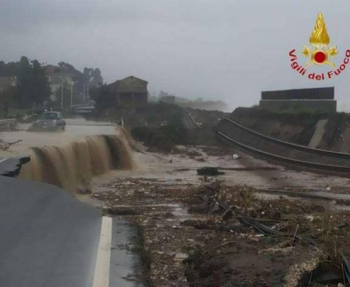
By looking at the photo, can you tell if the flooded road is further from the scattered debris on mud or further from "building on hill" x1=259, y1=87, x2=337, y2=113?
"building on hill" x1=259, y1=87, x2=337, y2=113

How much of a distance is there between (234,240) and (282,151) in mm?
25888

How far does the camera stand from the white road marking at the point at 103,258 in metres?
3.59

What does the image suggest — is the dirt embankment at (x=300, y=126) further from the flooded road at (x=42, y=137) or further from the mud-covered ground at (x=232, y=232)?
the flooded road at (x=42, y=137)

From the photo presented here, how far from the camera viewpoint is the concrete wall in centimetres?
4091

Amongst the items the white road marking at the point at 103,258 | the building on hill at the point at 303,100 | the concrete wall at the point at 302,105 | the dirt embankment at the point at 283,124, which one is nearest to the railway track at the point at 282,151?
the dirt embankment at the point at 283,124

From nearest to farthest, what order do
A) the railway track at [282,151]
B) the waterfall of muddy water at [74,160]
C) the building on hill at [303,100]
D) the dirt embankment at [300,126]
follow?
the waterfall of muddy water at [74,160] → the railway track at [282,151] → the dirt embankment at [300,126] → the building on hill at [303,100]

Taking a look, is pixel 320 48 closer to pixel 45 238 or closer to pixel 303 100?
pixel 303 100

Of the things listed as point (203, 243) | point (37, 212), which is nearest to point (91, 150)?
point (203, 243)

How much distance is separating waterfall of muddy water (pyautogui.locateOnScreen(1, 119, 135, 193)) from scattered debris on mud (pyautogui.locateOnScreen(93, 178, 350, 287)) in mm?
2676

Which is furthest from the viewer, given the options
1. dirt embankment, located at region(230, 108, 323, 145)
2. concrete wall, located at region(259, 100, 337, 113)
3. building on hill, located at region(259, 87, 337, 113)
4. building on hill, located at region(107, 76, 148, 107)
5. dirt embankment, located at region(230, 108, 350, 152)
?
building on hill, located at region(107, 76, 148, 107)

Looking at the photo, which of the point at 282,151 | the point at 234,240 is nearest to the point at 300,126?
the point at 282,151

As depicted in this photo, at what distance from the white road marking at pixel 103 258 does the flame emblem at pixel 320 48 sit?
31.7m

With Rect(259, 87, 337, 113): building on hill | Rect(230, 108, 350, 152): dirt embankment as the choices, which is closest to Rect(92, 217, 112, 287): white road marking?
Rect(230, 108, 350, 152): dirt embankment

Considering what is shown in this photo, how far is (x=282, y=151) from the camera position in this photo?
33688mm
